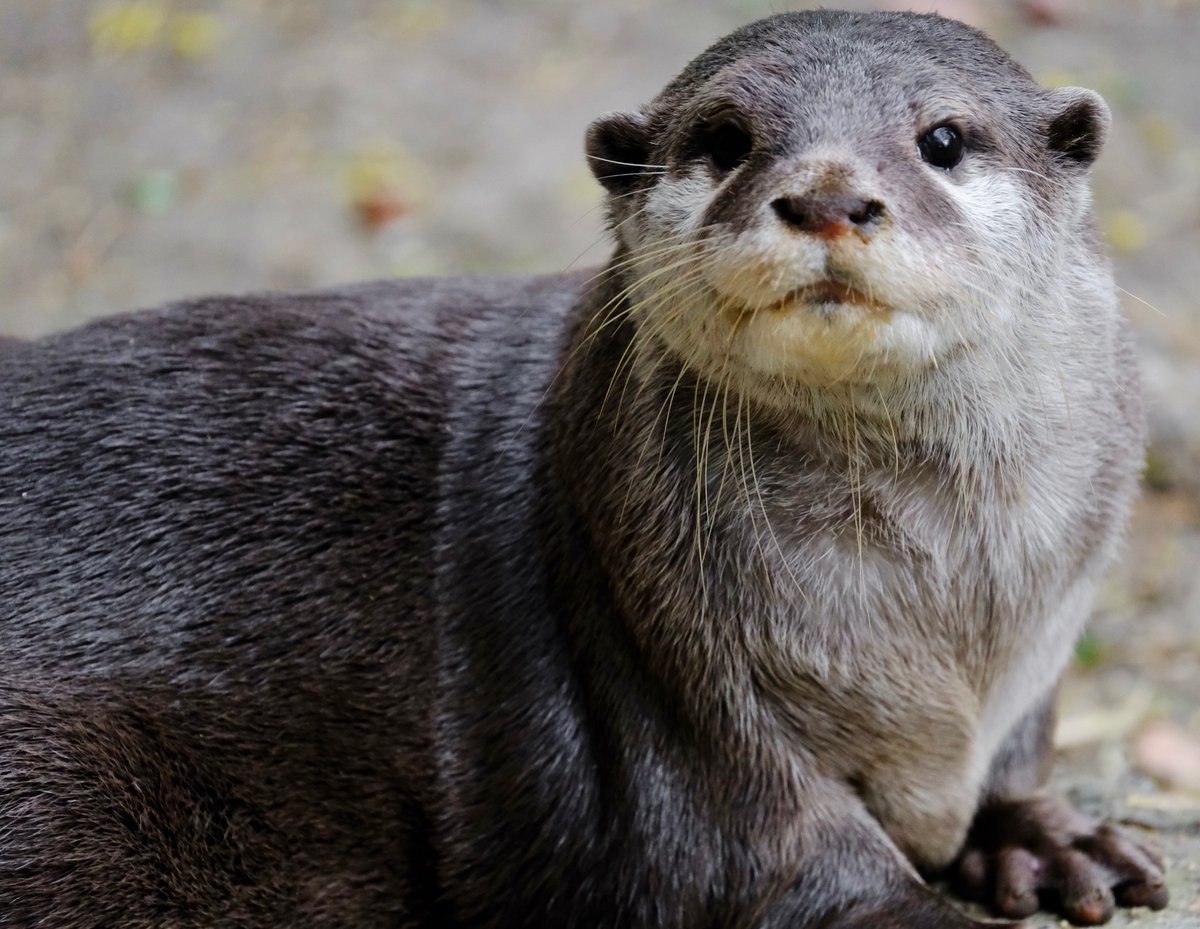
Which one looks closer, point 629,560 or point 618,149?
point 629,560

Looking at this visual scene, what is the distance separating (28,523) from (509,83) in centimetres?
485

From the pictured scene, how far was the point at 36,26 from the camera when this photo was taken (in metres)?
8.05

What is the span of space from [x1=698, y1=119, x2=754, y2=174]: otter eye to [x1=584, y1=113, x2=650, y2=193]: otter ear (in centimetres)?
23

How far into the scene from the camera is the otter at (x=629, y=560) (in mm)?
2760

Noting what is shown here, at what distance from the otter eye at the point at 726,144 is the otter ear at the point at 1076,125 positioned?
0.61 m

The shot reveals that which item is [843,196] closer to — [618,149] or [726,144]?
[726,144]

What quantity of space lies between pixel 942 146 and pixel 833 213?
0.44 meters

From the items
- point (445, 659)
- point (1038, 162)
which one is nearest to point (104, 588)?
point (445, 659)

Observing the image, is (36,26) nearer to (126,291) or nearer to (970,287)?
(126,291)

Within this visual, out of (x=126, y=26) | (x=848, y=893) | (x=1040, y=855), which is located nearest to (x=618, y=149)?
(x=848, y=893)

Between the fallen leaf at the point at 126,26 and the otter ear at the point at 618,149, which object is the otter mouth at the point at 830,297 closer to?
the otter ear at the point at 618,149

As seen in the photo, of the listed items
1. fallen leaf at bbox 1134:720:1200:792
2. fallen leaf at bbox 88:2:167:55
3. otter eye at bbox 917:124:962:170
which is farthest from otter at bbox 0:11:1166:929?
fallen leaf at bbox 88:2:167:55

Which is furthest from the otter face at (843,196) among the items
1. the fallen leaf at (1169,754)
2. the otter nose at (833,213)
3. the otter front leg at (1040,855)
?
the fallen leaf at (1169,754)

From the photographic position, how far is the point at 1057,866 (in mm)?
3189
